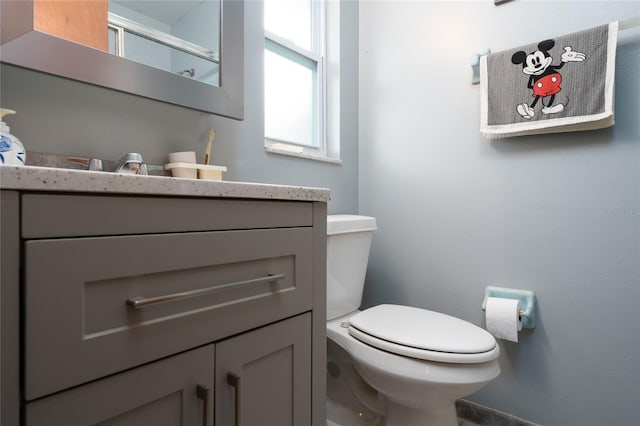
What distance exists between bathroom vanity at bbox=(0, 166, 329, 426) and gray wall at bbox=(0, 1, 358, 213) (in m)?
0.49

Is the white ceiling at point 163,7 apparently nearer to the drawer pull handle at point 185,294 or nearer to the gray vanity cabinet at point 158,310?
the gray vanity cabinet at point 158,310

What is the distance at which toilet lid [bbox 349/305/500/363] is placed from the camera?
92cm

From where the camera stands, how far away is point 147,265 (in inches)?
19.8

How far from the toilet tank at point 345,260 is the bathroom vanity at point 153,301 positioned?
1.50 ft

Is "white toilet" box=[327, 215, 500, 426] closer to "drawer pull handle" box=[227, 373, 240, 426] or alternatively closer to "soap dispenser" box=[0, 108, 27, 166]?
"drawer pull handle" box=[227, 373, 240, 426]

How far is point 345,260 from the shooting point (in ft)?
4.19

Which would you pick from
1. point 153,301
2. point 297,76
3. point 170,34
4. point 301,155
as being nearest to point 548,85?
point 301,155

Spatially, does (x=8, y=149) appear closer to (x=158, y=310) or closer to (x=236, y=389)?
(x=158, y=310)

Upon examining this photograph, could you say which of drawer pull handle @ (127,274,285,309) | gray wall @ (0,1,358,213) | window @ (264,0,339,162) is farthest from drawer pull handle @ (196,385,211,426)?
window @ (264,0,339,162)

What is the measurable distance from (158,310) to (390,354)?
0.71 metres

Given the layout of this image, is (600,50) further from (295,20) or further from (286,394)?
(286,394)

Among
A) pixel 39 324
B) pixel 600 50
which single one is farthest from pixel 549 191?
pixel 39 324

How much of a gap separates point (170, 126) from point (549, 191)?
4.31 feet

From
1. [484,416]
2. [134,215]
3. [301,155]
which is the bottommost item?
[484,416]
